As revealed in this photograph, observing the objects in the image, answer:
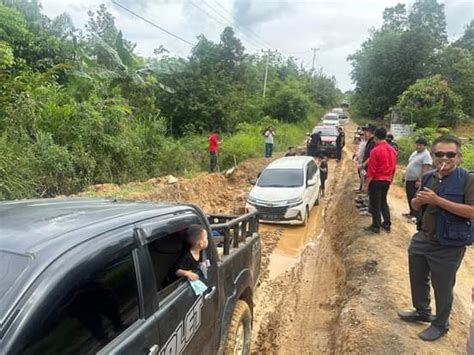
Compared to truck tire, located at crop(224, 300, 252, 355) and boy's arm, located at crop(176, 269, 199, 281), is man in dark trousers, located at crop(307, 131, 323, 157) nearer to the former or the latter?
truck tire, located at crop(224, 300, 252, 355)

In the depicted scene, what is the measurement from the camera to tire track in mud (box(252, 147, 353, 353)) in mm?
5000

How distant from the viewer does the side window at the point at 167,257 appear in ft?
7.54

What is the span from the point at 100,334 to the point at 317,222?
31.3 feet

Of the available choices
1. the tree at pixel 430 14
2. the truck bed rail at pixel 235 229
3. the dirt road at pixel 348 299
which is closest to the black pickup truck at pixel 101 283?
the truck bed rail at pixel 235 229

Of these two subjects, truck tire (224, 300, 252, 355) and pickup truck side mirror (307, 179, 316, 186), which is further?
pickup truck side mirror (307, 179, 316, 186)

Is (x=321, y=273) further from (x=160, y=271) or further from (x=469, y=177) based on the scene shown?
(x=160, y=271)

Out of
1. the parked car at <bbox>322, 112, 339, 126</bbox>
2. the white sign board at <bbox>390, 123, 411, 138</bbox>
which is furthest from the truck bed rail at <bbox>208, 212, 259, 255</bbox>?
the parked car at <bbox>322, 112, 339, 126</bbox>

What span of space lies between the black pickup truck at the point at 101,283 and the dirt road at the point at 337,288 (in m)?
2.15

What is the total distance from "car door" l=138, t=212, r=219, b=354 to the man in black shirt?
4 centimetres

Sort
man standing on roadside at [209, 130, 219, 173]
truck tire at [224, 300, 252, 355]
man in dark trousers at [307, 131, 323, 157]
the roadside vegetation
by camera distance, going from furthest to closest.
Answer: the roadside vegetation → man in dark trousers at [307, 131, 323, 157] → man standing on roadside at [209, 130, 219, 173] → truck tire at [224, 300, 252, 355]

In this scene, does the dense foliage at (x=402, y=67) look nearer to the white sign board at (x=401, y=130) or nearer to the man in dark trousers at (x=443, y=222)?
the white sign board at (x=401, y=130)

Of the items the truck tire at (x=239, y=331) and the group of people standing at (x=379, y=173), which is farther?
the group of people standing at (x=379, y=173)

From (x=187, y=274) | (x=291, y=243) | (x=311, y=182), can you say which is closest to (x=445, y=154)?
(x=187, y=274)

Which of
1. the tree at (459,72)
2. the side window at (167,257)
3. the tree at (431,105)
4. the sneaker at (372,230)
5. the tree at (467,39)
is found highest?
the tree at (467,39)
